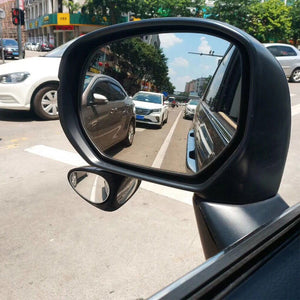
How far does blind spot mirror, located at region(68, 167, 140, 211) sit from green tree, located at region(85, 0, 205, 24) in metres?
27.7

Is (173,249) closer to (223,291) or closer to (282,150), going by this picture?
(282,150)

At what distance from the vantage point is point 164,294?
679mm

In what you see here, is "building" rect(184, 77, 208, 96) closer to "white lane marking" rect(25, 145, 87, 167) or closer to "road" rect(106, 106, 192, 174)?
"road" rect(106, 106, 192, 174)

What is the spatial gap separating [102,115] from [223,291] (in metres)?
0.83

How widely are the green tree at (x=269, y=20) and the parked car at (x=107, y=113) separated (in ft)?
98.2

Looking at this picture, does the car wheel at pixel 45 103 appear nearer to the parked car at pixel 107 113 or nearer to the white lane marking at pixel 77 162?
the white lane marking at pixel 77 162

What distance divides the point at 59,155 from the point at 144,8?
29812mm

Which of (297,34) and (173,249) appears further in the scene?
(297,34)

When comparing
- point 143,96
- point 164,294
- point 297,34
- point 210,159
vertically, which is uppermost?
point 297,34

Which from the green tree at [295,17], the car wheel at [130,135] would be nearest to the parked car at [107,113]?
the car wheel at [130,135]

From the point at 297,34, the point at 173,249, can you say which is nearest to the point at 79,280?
the point at 173,249

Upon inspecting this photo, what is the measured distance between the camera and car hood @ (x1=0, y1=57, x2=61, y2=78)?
6.76m

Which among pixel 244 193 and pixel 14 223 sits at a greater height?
pixel 244 193

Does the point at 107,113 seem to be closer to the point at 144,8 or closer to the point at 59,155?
the point at 59,155
